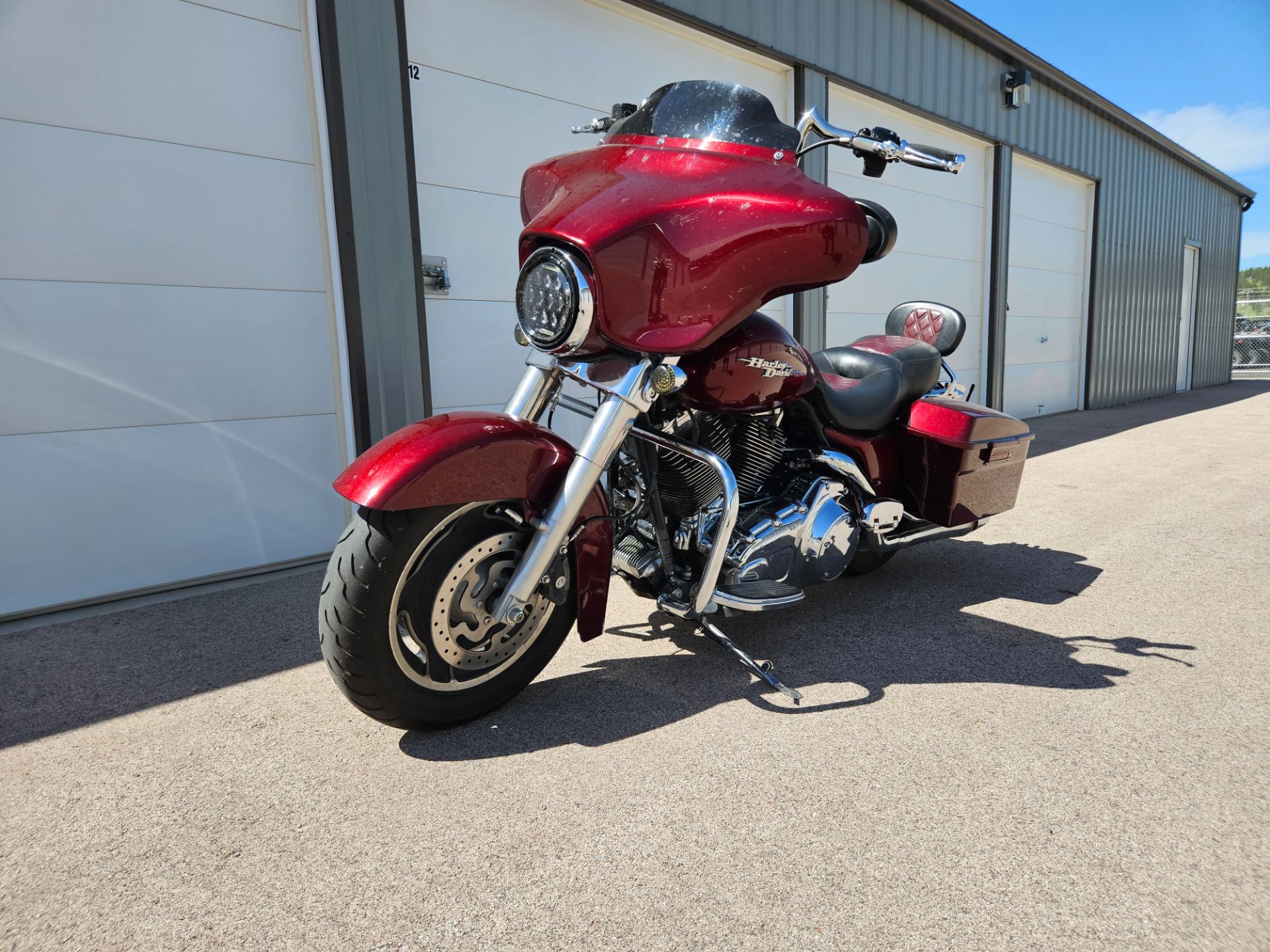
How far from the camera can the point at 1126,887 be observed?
4.79 feet

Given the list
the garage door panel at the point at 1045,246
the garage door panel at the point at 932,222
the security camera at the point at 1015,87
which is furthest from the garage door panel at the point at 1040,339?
the security camera at the point at 1015,87

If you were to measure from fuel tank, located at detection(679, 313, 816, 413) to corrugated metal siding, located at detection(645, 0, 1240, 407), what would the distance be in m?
3.75

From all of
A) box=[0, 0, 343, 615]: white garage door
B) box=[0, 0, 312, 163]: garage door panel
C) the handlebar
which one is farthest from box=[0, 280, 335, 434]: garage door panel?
the handlebar

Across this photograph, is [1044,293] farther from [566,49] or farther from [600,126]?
[600,126]

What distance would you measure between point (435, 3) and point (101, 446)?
2763 mm

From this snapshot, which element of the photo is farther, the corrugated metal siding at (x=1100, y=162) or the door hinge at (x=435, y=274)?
the corrugated metal siding at (x=1100, y=162)

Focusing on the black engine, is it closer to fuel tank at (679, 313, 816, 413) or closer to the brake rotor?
fuel tank at (679, 313, 816, 413)

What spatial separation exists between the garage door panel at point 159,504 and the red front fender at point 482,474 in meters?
2.03

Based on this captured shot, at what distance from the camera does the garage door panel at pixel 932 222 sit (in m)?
7.34

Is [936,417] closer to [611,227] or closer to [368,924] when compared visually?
[611,227]

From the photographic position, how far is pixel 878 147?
2.25 meters

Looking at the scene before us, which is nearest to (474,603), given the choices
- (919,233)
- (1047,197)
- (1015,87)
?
(919,233)

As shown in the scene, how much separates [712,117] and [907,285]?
20.1ft

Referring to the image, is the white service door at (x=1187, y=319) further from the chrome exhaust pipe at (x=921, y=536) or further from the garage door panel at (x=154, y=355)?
the garage door panel at (x=154, y=355)
